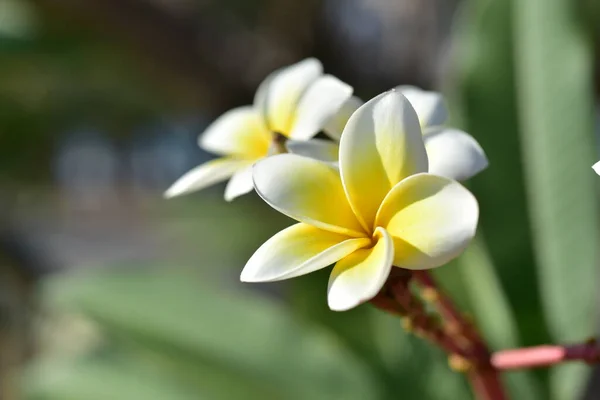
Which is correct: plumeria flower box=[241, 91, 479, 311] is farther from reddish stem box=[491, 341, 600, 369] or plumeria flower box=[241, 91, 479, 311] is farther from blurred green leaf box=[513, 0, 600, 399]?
blurred green leaf box=[513, 0, 600, 399]

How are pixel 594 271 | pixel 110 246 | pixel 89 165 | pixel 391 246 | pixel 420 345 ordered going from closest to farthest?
pixel 391 246 < pixel 594 271 < pixel 420 345 < pixel 89 165 < pixel 110 246

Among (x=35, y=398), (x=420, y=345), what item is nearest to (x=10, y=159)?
(x=35, y=398)

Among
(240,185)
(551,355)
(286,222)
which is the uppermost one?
(286,222)

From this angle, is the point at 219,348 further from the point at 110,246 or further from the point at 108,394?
the point at 110,246

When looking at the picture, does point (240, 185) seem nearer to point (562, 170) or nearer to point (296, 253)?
point (296, 253)

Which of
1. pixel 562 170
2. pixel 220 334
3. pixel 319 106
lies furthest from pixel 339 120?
pixel 220 334

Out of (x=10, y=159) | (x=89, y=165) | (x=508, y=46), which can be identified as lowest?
(x=508, y=46)

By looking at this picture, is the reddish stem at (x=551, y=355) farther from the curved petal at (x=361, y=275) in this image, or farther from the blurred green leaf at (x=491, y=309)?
the blurred green leaf at (x=491, y=309)
